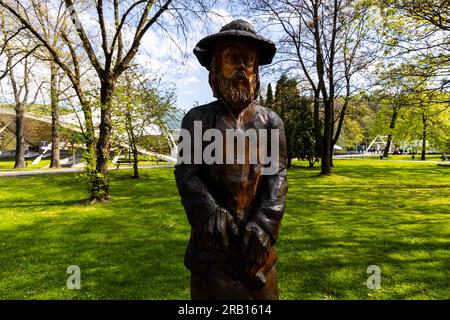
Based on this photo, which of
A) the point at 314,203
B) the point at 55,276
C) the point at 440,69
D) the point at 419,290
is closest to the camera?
the point at 419,290

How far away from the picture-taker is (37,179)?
61.3 ft

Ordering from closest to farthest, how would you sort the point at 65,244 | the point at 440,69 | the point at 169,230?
the point at 65,244, the point at 169,230, the point at 440,69

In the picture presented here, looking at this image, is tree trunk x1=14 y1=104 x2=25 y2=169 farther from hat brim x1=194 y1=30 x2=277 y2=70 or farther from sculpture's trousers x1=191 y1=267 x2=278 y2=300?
sculpture's trousers x1=191 y1=267 x2=278 y2=300

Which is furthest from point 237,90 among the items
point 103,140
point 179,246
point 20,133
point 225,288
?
point 20,133

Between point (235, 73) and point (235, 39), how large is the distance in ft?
0.88

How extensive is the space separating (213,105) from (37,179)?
1971cm

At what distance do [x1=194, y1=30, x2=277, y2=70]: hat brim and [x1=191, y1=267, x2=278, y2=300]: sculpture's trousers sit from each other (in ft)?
5.78

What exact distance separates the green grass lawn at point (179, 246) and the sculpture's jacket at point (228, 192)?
262 cm

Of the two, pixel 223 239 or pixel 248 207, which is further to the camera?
pixel 248 207

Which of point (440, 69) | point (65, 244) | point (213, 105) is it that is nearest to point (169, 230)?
point (65, 244)

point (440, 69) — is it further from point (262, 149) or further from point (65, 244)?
point (65, 244)

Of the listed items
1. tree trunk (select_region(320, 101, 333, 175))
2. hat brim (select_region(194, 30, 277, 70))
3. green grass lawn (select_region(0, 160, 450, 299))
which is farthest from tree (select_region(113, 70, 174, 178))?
hat brim (select_region(194, 30, 277, 70))

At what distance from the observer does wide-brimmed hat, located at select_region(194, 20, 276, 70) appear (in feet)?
7.88
